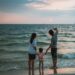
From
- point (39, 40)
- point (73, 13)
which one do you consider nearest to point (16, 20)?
point (73, 13)

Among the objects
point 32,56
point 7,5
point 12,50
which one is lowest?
point 12,50

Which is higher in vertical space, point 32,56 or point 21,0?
point 21,0

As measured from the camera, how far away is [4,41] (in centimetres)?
1809

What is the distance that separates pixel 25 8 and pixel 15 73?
714cm

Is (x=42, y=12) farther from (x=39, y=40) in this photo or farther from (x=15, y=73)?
(x=15, y=73)

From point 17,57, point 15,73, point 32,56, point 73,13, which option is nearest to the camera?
point 32,56

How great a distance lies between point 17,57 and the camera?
41.7 feet

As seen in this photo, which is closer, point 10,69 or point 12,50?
point 10,69

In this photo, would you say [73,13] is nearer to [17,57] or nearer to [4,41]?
[17,57]

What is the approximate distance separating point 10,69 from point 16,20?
4.48 meters

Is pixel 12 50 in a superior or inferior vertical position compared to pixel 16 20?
inferior

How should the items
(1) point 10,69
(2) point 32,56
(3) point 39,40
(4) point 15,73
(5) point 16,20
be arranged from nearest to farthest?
(2) point 32,56
(4) point 15,73
(1) point 10,69
(5) point 16,20
(3) point 39,40

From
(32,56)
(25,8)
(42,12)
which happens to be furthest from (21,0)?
(32,56)

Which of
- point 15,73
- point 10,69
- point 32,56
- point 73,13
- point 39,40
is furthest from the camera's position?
point 39,40
